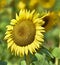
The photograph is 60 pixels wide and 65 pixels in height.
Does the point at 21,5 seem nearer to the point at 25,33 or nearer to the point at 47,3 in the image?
the point at 47,3

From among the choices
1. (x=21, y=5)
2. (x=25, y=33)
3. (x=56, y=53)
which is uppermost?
(x=21, y=5)

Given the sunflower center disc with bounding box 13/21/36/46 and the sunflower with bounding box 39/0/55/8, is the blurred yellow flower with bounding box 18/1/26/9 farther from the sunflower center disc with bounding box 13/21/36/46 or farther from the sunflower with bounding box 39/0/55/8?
the sunflower center disc with bounding box 13/21/36/46

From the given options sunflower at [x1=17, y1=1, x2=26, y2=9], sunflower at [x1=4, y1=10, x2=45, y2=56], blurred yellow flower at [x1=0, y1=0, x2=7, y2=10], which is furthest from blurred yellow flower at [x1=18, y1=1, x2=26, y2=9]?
sunflower at [x1=4, y1=10, x2=45, y2=56]

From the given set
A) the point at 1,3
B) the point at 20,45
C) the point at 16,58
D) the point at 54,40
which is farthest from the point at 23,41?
the point at 1,3

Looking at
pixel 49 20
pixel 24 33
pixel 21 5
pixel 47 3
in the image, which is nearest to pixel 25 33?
pixel 24 33

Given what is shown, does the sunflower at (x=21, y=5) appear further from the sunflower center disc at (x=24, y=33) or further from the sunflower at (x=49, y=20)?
the sunflower center disc at (x=24, y=33)

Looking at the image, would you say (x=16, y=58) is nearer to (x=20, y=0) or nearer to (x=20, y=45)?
(x=20, y=45)

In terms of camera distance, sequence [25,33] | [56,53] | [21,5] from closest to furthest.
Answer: [25,33] < [56,53] < [21,5]

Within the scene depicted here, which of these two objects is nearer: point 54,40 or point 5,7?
point 54,40
